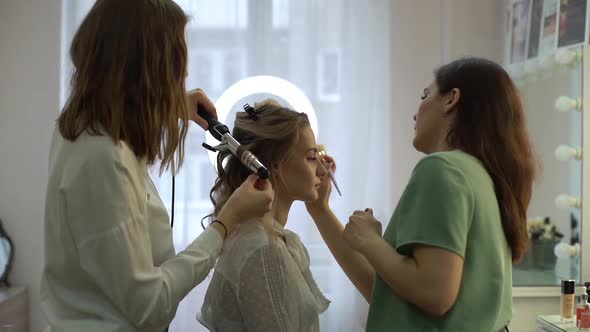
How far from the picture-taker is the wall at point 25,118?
2.97m

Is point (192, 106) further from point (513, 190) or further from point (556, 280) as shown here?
point (556, 280)

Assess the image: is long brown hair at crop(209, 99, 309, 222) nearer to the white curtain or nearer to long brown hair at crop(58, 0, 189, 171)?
long brown hair at crop(58, 0, 189, 171)

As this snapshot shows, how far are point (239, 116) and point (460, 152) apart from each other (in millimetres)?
506

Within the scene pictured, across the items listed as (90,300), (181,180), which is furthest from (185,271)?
(181,180)

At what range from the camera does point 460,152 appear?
1156mm

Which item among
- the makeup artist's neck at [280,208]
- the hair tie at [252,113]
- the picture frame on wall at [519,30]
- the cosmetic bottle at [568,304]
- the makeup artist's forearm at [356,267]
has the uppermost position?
the picture frame on wall at [519,30]

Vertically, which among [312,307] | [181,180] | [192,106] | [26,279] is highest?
[192,106]

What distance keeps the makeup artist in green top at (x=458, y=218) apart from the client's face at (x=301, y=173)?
0.22 meters

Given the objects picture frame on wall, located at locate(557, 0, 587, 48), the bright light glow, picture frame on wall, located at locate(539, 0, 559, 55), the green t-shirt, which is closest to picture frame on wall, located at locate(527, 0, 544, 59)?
picture frame on wall, located at locate(539, 0, 559, 55)

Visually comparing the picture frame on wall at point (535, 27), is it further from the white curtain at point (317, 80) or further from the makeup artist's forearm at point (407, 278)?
the makeup artist's forearm at point (407, 278)

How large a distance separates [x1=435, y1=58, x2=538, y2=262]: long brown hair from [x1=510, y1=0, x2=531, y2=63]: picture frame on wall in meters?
1.69

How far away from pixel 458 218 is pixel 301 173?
0.45 metres

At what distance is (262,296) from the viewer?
4.06 feet

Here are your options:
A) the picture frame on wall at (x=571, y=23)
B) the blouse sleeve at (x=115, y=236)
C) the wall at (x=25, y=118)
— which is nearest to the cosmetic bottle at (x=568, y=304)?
the picture frame on wall at (x=571, y=23)
